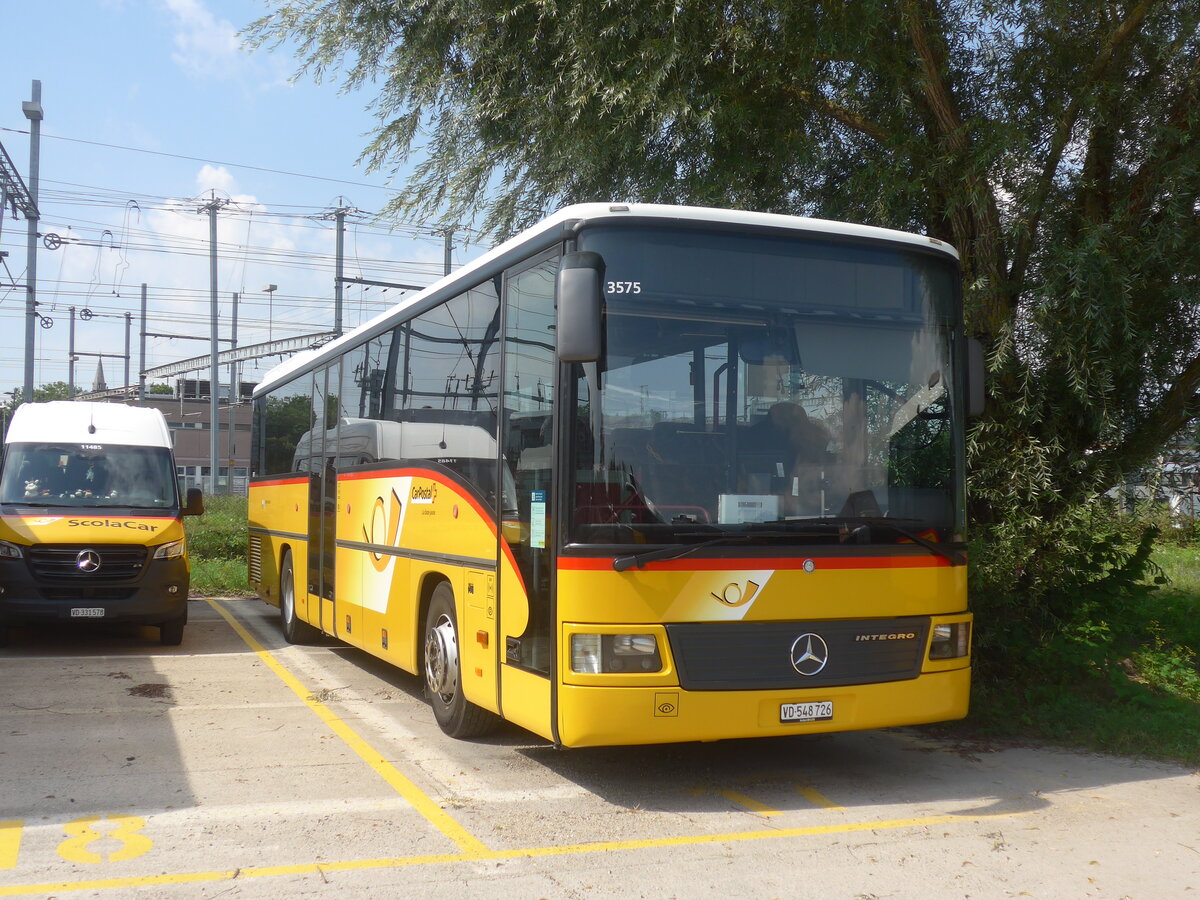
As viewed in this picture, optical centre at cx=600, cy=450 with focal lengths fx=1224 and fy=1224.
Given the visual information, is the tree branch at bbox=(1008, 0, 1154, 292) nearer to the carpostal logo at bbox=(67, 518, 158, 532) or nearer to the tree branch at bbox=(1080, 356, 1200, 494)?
the tree branch at bbox=(1080, 356, 1200, 494)

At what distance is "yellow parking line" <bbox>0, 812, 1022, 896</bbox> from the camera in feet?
17.1

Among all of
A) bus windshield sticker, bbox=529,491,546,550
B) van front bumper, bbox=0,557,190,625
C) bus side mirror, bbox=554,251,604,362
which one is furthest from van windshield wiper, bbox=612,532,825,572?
van front bumper, bbox=0,557,190,625

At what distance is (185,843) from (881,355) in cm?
455

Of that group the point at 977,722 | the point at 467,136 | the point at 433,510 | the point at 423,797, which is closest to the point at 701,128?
the point at 467,136

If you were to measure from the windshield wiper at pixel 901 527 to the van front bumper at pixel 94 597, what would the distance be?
8.54m

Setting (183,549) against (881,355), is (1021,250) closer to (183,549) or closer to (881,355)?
(881,355)

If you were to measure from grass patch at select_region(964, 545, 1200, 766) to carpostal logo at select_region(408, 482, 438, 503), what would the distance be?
433 centimetres

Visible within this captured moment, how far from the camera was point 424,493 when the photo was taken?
29.8 feet

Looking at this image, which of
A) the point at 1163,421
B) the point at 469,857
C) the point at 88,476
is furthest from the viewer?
the point at 88,476

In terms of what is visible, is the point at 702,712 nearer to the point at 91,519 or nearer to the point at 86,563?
the point at 86,563

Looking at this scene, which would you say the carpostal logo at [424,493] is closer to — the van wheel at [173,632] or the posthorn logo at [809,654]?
the posthorn logo at [809,654]

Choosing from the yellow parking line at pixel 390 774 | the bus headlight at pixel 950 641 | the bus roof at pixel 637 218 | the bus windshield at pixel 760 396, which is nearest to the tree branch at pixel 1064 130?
the bus roof at pixel 637 218

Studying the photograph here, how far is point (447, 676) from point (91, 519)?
6323 millimetres

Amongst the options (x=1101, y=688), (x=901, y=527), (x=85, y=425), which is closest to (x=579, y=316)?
(x=901, y=527)
